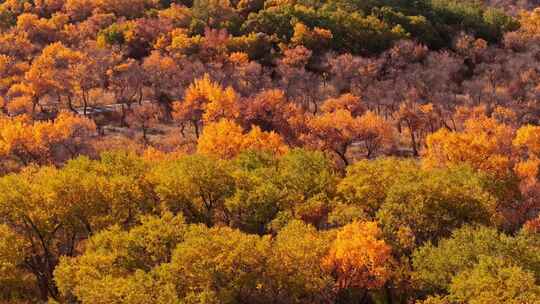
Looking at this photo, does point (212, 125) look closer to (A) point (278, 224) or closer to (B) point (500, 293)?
(A) point (278, 224)

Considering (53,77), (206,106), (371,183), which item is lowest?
(206,106)

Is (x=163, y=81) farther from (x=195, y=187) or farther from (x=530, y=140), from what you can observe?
(x=530, y=140)

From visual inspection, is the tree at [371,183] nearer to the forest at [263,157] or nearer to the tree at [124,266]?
the forest at [263,157]

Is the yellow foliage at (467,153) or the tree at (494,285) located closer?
the tree at (494,285)

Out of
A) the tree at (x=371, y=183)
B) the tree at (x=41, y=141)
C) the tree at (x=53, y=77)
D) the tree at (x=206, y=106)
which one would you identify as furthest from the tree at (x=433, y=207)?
the tree at (x=53, y=77)

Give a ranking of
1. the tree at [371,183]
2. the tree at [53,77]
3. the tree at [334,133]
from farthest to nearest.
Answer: the tree at [53,77]
the tree at [334,133]
the tree at [371,183]

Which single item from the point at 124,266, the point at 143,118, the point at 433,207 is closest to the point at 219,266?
the point at 124,266

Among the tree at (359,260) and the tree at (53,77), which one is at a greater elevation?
the tree at (359,260)

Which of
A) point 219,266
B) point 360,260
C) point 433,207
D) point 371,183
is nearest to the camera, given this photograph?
point 219,266

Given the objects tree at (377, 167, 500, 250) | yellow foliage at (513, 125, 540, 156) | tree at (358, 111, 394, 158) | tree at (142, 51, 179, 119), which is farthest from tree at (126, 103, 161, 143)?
yellow foliage at (513, 125, 540, 156)
